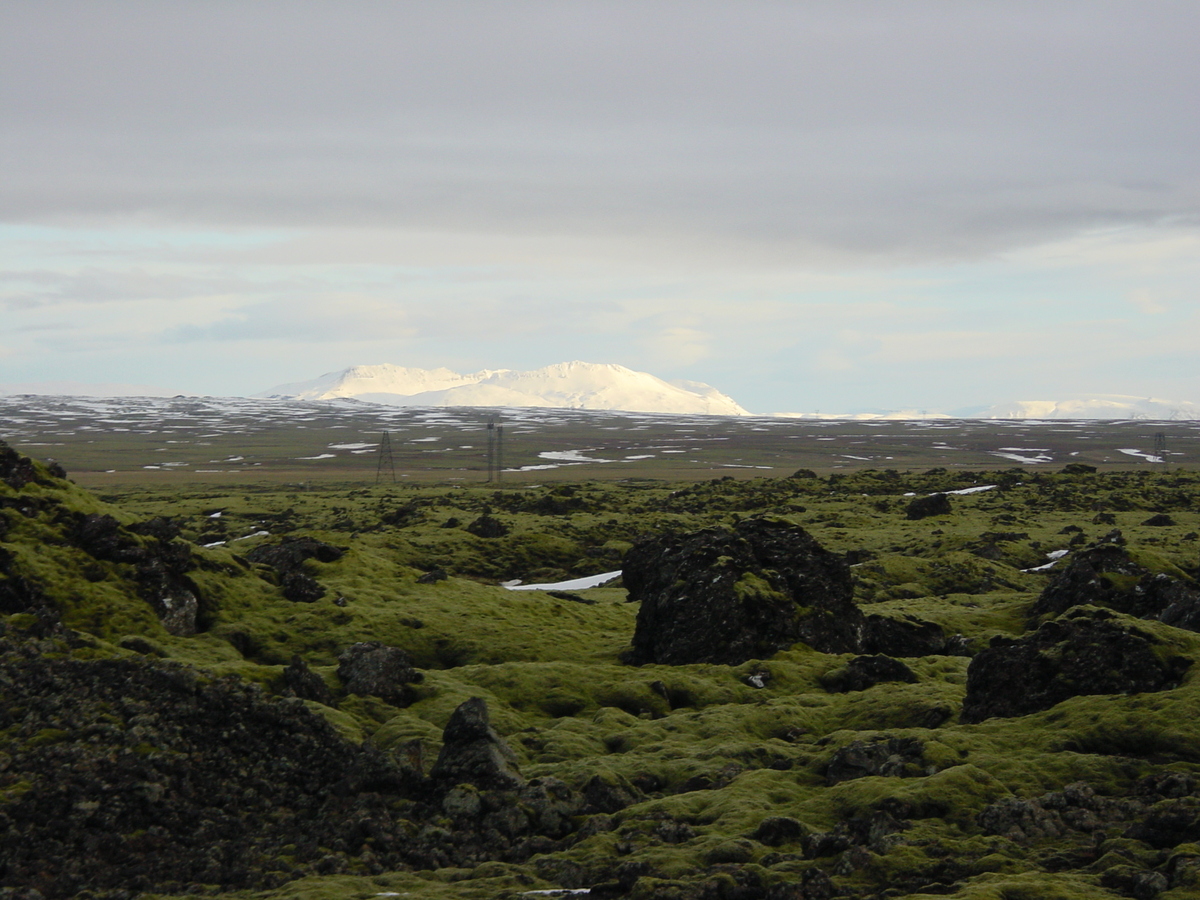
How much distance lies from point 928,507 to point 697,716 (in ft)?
215

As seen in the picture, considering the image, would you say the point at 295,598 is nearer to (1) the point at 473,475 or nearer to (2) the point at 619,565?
(2) the point at 619,565

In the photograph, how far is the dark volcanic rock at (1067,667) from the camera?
73.0 ft

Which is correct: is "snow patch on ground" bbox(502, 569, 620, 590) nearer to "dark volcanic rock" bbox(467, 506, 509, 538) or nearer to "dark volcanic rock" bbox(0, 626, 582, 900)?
"dark volcanic rock" bbox(467, 506, 509, 538)

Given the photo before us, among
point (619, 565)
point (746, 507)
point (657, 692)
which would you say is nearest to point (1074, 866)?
point (657, 692)

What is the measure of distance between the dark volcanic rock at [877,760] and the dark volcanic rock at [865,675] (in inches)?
372

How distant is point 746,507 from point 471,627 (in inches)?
2493

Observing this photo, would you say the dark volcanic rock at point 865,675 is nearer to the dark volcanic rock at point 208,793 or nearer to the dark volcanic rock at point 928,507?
the dark volcanic rock at point 208,793

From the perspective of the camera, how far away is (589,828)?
60.0ft

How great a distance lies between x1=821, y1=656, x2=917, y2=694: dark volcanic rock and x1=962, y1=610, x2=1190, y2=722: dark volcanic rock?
6448 millimetres

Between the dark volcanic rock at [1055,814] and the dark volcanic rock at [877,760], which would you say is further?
the dark volcanic rock at [877,760]

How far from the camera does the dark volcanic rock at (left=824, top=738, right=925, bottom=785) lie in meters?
19.8

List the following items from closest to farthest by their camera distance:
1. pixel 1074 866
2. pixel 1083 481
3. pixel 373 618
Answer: pixel 1074 866, pixel 373 618, pixel 1083 481

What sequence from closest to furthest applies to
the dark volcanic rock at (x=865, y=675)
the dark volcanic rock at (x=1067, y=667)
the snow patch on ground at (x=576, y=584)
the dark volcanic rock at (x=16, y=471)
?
1. the dark volcanic rock at (x=1067, y=667)
2. the dark volcanic rock at (x=865, y=675)
3. the dark volcanic rock at (x=16, y=471)
4. the snow patch on ground at (x=576, y=584)

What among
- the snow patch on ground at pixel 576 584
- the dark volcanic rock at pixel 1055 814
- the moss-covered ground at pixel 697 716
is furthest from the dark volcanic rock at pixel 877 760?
the snow patch on ground at pixel 576 584
